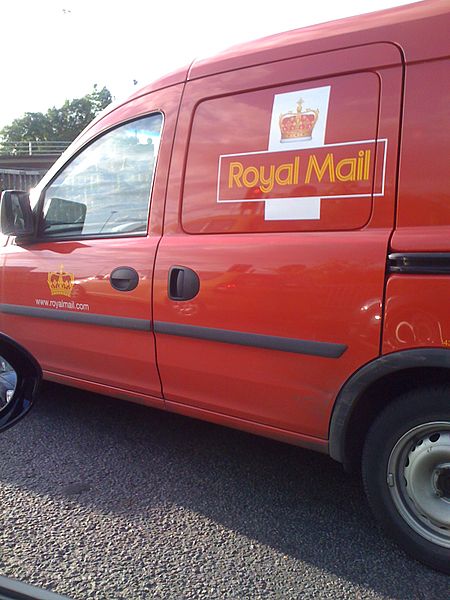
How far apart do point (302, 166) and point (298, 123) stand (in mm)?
202

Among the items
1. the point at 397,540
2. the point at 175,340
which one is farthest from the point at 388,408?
the point at 175,340

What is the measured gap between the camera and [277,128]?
2473mm

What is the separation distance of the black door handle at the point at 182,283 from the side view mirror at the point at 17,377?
2.41 feet

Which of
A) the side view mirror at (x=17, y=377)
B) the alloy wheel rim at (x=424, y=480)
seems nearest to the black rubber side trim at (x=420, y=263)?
the alloy wheel rim at (x=424, y=480)

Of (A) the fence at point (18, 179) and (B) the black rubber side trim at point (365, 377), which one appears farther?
(A) the fence at point (18, 179)

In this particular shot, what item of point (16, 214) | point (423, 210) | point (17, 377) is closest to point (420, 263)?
point (423, 210)

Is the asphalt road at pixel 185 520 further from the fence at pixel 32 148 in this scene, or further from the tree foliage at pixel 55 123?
the tree foliage at pixel 55 123

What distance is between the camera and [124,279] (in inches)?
114

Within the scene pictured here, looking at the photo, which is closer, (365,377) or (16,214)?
(365,377)

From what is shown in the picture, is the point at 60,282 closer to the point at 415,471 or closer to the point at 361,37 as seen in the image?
the point at 361,37

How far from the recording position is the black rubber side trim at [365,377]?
206 cm

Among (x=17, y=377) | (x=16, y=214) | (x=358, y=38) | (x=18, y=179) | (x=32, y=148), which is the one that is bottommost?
(x=17, y=377)

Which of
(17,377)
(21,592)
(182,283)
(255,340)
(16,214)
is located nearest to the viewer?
(21,592)

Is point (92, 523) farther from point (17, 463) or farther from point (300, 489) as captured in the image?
point (300, 489)
